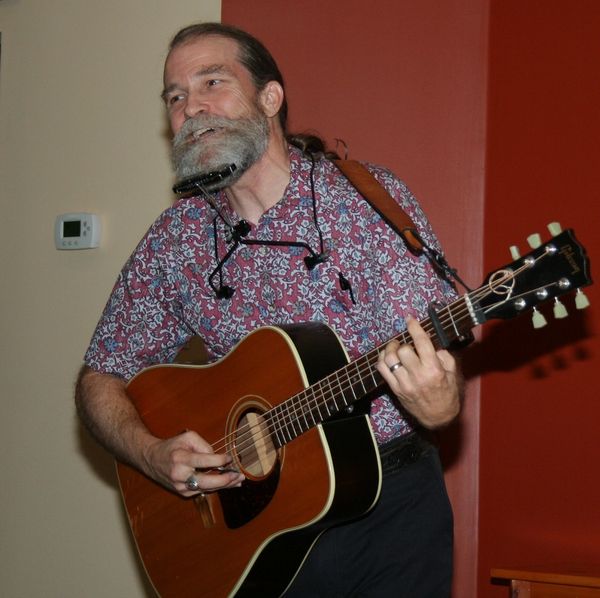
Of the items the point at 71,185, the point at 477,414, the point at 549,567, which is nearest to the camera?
the point at 549,567

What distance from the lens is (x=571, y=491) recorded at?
6.61 feet

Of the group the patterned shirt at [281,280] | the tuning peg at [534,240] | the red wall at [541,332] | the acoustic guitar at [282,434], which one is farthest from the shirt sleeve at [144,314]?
the tuning peg at [534,240]

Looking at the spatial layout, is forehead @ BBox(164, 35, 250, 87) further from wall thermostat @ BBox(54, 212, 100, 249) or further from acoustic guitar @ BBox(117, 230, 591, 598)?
wall thermostat @ BBox(54, 212, 100, 249)

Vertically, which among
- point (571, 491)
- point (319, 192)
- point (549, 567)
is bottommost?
point (549, 567)

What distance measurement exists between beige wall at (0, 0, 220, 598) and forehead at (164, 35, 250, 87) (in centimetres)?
74

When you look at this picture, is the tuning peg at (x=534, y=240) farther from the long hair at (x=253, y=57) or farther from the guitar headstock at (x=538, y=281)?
the long hair at (x=253, y=57)

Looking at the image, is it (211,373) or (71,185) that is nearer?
(211,373)

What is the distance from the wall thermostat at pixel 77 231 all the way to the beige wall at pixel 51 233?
0.10 feet

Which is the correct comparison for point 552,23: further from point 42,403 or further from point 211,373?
point 42,403

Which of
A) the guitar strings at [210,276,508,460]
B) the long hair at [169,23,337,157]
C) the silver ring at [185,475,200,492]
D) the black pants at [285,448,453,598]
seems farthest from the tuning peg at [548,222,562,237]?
the silver ring at [185,475,200,492]

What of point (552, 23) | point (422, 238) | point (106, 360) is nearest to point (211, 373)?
point (106, 360)

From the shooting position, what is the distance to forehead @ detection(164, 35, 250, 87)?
6.15 feet

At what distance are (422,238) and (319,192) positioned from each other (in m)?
0.25

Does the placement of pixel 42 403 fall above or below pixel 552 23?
below
